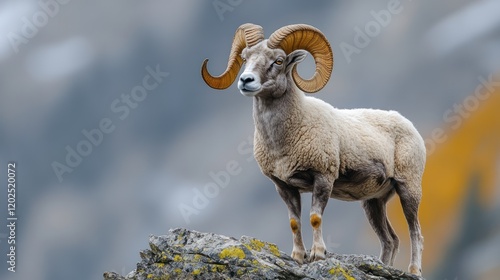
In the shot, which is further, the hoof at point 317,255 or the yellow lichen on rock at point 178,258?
the hoof at point 317,255

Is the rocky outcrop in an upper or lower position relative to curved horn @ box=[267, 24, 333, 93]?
lower

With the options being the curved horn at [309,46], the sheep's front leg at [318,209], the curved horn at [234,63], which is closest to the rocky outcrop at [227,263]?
the sheep's front leg at [318,209]

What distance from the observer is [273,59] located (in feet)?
53.7

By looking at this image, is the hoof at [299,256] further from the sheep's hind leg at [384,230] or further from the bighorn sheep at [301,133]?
the sheep's hind leg at [384,230]

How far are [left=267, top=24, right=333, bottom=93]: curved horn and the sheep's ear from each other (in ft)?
0.33

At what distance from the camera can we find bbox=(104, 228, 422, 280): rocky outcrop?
1474 centimetres

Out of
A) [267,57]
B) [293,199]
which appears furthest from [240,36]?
[293,199]

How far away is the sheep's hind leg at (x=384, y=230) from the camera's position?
19156 mm

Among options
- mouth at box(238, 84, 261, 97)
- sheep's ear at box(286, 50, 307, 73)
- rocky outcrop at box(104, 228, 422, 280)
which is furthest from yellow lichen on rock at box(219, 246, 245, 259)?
sheep's ear at box(286, 50, 307, 73)

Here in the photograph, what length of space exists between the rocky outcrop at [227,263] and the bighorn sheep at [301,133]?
0.88 metres

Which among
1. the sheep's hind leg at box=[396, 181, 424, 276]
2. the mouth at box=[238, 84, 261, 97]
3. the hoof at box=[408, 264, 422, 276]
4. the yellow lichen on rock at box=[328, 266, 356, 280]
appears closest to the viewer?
the yellow lichen on rock at box=[328, 266, 356, 280]

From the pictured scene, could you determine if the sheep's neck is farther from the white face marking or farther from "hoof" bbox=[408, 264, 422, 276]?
"hoof" bbox=[408, 264, 422, 276]

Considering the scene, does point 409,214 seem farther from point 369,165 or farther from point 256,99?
point 256,99

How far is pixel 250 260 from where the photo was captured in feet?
48.5
